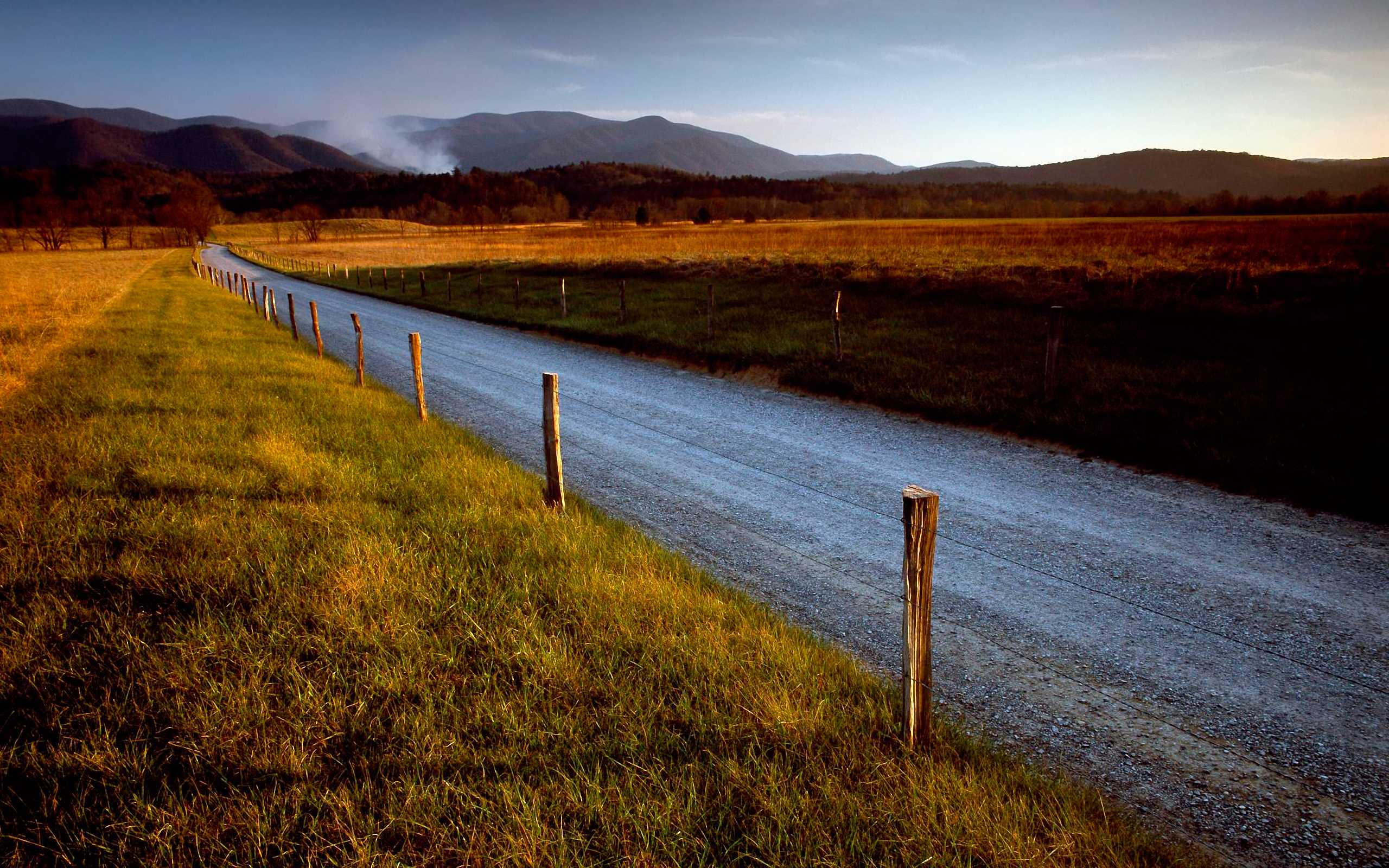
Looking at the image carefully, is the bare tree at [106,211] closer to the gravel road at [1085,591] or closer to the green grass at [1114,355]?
the green grass at [1114,355]

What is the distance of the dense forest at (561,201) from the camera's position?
98.4 meters

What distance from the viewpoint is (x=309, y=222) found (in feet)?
390

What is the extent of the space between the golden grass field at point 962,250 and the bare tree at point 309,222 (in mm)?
54136

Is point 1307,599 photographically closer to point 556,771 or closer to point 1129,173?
point 556,771

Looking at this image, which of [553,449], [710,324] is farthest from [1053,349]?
[553,449]

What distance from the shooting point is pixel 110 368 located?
12258 millimetres

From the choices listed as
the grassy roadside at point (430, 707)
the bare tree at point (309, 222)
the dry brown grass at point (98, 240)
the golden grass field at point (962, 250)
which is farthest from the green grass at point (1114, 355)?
the dry brown grass at point (98, 240)

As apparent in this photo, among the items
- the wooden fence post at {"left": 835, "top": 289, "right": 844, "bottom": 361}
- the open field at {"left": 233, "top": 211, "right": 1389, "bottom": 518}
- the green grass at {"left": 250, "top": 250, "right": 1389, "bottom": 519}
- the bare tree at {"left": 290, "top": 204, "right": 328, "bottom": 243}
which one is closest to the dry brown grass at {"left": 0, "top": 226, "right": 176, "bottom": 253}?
the bare tree at {"left": 290, "top": 204, "right": 328, "bottom": 243}

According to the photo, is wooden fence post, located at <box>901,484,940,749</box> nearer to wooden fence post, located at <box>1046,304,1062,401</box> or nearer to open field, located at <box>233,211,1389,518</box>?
open field, located at <box>233,211,1389,518</box>

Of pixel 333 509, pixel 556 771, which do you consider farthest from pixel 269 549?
pixel 556 771

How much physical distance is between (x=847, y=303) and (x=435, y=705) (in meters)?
17.0

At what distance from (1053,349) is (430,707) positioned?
9.77 meters

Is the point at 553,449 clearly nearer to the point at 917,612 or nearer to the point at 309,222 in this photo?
the point at 917,612

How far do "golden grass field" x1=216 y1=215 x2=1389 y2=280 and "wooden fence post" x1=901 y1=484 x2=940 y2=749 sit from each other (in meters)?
18.8
